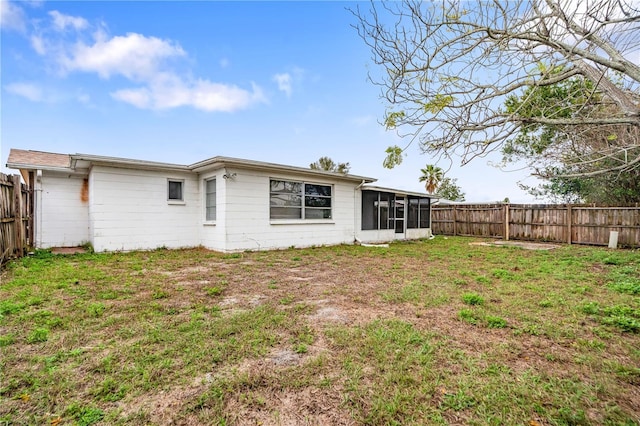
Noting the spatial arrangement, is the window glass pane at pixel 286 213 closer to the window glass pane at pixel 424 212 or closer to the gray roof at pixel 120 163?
the gray roof at pixel 120 163

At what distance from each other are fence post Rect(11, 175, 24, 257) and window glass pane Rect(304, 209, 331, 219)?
7.51 m

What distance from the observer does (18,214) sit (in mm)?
7059

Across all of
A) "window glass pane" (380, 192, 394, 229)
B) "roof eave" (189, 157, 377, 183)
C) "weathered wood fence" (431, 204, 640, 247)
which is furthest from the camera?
"window glass pane" (380, 192, 394, 229)

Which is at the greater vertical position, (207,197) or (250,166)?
(250,166)

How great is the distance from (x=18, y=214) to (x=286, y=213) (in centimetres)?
676

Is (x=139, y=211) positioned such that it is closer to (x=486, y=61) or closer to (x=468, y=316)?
(x=468, y=316)

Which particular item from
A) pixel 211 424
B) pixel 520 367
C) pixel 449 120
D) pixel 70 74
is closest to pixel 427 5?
pixel 449 120

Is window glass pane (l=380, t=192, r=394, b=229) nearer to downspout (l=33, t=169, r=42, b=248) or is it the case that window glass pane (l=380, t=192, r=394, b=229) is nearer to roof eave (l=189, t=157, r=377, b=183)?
roof eave (l=189, t=157, r=377, b=183)

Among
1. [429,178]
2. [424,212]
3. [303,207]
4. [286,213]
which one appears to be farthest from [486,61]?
[429,178]

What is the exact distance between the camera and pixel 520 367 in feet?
7.86

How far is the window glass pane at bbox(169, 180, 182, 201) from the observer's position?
31.0 ft

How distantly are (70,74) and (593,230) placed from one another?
19.7 m

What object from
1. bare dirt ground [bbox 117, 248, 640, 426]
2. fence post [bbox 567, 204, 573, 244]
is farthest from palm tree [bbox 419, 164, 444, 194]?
bare dirt ground [bbox 117, 248, 640, 426]

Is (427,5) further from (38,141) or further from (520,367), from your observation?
(38,141)
